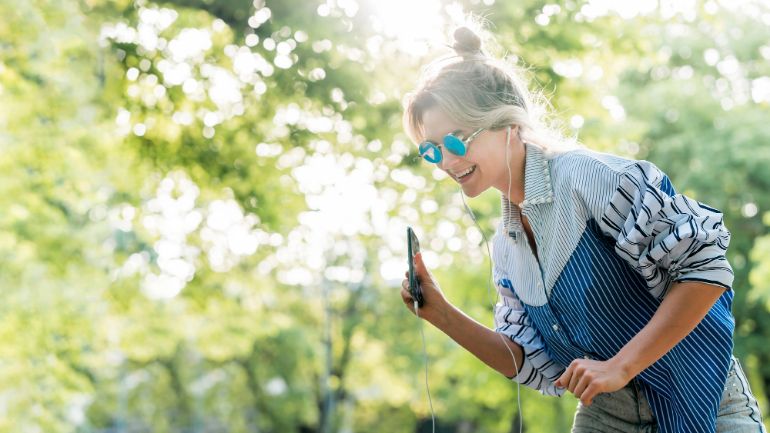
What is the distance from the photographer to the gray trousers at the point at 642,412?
257 cm

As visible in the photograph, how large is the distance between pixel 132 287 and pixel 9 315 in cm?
194

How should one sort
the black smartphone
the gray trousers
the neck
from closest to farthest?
the gray trousers → the neck → the black smartphone

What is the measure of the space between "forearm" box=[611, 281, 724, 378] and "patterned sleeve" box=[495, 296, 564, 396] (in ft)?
1.82

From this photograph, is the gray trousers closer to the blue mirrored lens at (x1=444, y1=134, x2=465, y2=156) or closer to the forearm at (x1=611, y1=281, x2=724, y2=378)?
the forearm at (x1=611, y1=281, x2=724, y2=378)

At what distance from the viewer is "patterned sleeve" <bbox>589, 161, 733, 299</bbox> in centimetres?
231

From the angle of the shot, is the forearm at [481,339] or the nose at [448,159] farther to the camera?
the forearm at [481,339]

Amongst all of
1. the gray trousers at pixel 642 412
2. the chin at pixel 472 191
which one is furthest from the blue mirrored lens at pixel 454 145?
the gray trousers at pixel 642 412

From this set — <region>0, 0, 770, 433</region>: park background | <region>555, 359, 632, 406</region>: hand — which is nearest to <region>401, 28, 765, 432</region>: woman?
<region>555, 359, 632, 406</region>: hand

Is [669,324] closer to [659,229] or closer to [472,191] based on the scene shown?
[659,229]

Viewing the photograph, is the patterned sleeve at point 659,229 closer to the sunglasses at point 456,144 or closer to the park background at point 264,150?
the sunglasses at point 456,144

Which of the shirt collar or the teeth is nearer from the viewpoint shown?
the shirt collar

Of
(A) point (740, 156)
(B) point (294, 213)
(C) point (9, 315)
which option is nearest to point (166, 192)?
(B) point (294, 213)

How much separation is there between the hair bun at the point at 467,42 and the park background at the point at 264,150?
9 centimetres

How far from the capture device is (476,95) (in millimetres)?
2684
